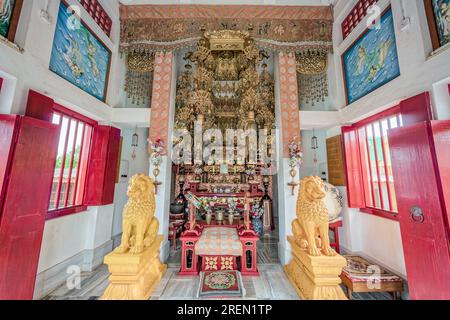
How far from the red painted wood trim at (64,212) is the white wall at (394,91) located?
17.5ft

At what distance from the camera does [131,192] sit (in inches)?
84.7

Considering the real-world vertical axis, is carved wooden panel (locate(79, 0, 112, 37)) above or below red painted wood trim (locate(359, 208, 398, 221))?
above

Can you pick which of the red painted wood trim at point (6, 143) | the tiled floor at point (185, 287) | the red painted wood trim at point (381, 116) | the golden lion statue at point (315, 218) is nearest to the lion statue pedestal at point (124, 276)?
the tiled floor at point (185, 287)

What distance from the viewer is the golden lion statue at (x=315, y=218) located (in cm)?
209

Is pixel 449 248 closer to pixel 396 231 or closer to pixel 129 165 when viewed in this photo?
pixel 396 231

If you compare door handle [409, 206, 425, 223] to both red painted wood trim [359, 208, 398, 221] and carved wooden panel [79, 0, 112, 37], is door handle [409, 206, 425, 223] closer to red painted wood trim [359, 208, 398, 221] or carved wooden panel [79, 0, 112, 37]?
red painted wood trim [359, 208, 398, 221]

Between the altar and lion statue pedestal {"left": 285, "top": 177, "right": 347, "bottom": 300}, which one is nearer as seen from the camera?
lion statue pedestal {"left": 285, "top": 177, "right": 347, "bottom": 300}

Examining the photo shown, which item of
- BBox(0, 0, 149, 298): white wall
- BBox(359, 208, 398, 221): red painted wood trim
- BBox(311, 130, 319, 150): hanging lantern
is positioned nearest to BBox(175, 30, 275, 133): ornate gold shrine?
BBox(0, 0, 149, 298): white wall

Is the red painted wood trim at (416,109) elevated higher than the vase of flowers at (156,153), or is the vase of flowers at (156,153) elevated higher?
the red painted wood trim at (416,109)

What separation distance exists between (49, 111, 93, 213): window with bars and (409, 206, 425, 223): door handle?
16.9 ft

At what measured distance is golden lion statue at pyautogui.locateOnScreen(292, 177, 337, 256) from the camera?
209 centimetres

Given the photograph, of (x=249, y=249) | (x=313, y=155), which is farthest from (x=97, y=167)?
(x=313, y=155)

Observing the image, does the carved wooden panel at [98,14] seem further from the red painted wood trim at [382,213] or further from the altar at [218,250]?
the red painted wood trim at [382,213]
